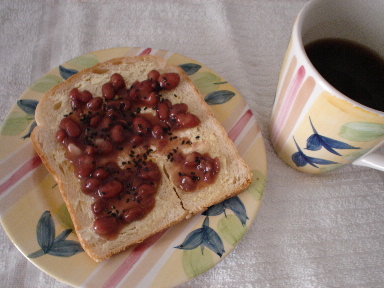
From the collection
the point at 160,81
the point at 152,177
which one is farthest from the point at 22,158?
the point at 160,81

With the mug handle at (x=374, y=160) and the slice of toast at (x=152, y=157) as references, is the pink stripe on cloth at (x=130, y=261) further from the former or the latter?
the mug handle at (x=374, y=160)

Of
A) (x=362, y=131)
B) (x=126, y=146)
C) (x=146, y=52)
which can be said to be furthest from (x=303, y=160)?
(x=146, y=52)

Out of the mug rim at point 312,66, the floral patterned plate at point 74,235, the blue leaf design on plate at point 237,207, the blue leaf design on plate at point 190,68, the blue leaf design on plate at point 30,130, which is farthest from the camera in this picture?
the blue leaf design on plate at point 190,68

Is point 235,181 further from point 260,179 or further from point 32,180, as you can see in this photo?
point 32,180

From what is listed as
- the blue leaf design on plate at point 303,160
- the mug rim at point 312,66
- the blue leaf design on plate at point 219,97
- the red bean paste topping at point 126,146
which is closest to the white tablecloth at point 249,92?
the blue leaf design on plate at point 303,160

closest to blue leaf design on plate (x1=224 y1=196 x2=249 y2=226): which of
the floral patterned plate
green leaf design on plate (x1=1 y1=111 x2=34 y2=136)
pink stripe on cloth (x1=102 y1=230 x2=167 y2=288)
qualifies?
the floral patterned plate

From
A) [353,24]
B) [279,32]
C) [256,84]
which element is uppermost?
[353,24]
